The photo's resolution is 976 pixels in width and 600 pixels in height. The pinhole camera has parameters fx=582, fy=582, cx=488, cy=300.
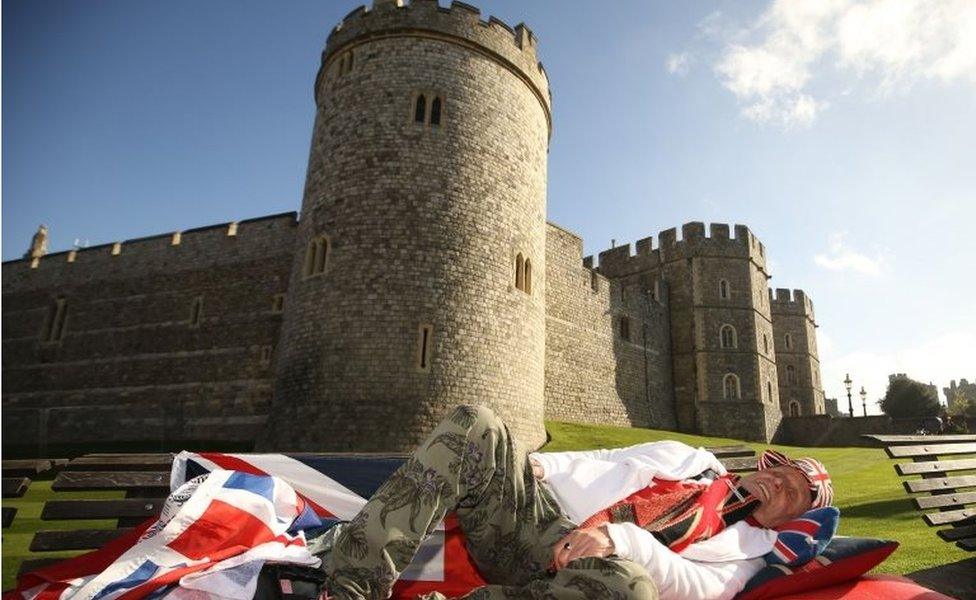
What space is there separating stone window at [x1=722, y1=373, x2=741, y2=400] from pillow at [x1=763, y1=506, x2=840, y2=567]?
22.9 m

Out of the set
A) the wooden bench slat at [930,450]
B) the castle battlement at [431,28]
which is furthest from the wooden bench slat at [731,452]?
the castle battlement at [431,28]

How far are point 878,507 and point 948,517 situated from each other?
3384 mm

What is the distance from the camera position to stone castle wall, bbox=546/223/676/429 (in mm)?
18672

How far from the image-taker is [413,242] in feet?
38.0

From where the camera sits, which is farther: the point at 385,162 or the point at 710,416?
the point at 710,416

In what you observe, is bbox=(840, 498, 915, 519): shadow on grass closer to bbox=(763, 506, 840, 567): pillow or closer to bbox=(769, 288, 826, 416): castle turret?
bbox=(763, 506, 840, 567): pillow

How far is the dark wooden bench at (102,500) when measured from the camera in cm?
287

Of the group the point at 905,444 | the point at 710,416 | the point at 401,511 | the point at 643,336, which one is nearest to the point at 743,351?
the point at 710,416

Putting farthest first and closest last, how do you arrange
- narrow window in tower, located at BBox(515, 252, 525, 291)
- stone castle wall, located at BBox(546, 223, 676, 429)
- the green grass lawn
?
1. stone castle wall, located at BBox(546, 223, 676, 429)
2. narrow window in tower, located at BBox(515, 252, 525, 291)
3. the green grass lawn

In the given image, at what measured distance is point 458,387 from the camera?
436 inches

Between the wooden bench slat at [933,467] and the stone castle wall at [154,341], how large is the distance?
14.5m

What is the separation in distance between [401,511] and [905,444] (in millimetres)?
4066

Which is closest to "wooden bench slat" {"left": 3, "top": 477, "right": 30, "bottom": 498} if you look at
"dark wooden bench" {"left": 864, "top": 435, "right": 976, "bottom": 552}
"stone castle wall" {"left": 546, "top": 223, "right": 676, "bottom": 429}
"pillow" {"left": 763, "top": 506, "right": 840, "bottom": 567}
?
"pillow" {"left": 763, "top": 506, "right": 840, "bottom": 567}

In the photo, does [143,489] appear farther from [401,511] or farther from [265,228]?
[265,228]
